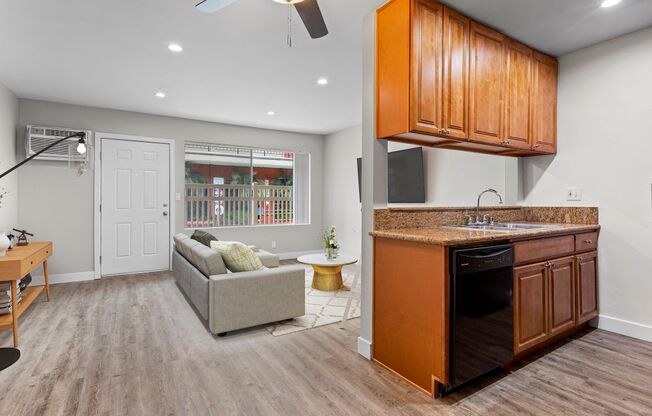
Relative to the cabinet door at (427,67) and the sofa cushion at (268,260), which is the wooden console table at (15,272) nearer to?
the sofa cushion at (268,260)

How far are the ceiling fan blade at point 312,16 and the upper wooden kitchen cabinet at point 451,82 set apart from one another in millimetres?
442

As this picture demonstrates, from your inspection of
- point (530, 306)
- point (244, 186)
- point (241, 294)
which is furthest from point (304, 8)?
point (244, 186)

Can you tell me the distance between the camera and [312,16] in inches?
81.1

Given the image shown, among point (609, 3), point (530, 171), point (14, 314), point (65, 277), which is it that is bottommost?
point (65, 277)

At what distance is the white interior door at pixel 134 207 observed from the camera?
5.01 metres

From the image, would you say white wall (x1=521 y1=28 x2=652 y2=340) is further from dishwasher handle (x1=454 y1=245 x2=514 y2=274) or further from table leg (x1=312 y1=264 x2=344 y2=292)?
table leg (x1=312 y1=264 x2=344 y2=292)

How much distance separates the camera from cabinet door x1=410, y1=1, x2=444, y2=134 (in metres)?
2.14

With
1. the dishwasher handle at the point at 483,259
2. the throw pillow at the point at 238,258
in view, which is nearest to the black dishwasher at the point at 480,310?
the dishwasher handle at the point at 483,259

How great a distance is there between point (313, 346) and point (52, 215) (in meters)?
4.21

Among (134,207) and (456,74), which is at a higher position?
(456,74)

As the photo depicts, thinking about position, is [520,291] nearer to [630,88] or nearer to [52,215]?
[630,88]

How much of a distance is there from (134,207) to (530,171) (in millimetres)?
5246

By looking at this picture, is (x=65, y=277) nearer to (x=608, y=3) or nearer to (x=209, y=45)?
(x=209, y=45)

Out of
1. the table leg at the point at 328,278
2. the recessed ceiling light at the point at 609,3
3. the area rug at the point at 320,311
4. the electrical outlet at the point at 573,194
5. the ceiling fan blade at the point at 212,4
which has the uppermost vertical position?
the recessed ceiling light at the point at 609,3
